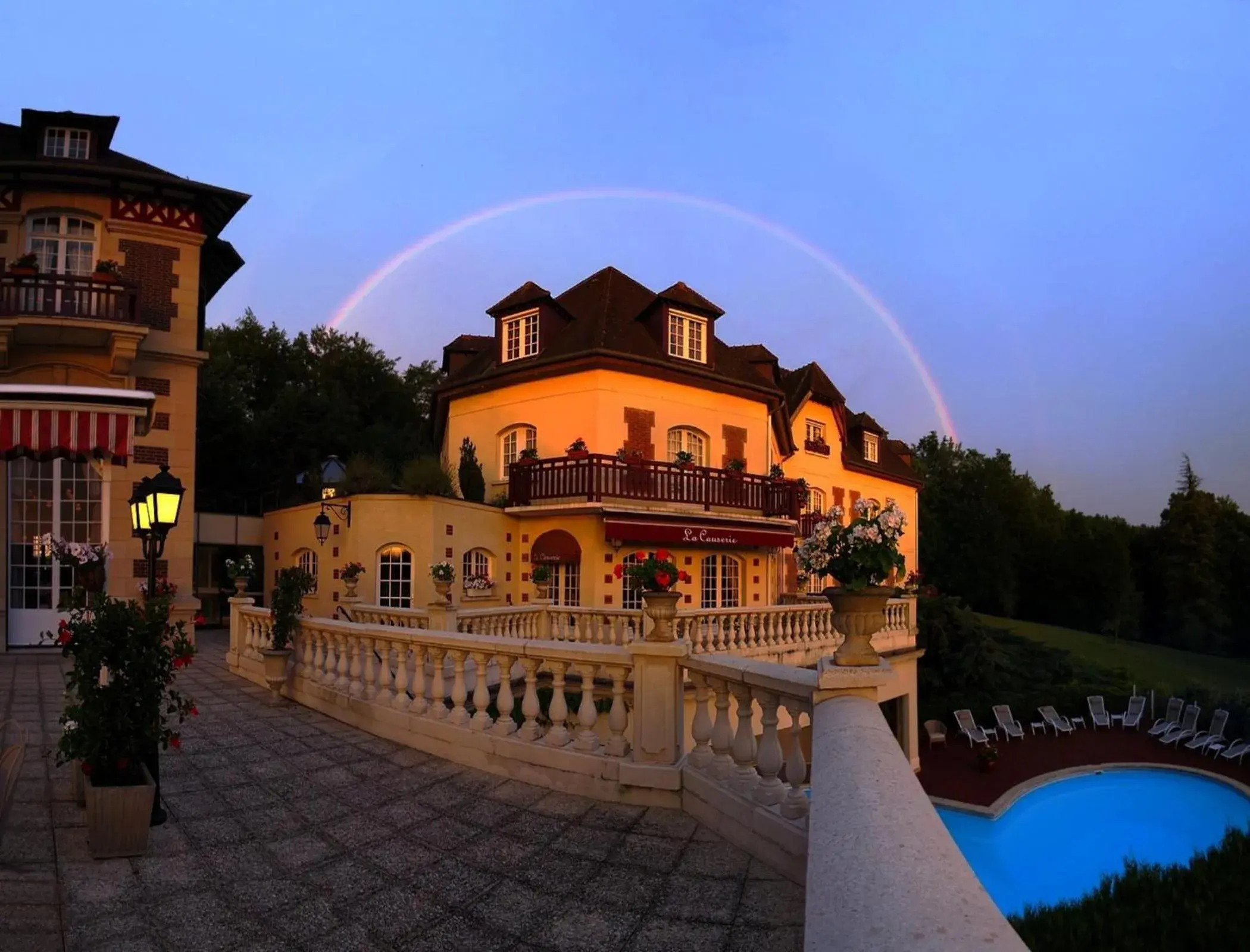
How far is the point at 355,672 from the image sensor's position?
877 centimetres

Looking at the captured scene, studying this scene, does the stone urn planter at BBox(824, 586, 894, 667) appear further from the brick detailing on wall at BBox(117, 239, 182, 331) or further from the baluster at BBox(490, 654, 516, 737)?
the brick detailing on wall at BBox(117, 239, 182, 331)

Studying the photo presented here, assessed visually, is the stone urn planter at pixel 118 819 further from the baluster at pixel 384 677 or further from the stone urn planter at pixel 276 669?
the stone urn planter at pixel 276 669

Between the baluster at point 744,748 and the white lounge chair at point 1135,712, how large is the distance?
27.4 metres

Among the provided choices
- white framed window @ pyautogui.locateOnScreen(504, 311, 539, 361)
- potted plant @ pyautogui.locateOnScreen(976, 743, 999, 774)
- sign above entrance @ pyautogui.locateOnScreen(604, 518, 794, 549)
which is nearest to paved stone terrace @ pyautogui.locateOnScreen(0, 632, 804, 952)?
sign above entrance @ pyautogui.locateOnScreen(604, 518, 794, 549)

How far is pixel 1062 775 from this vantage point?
69.3ft

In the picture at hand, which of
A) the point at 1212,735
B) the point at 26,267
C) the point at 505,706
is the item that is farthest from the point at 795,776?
the point at 1212,735

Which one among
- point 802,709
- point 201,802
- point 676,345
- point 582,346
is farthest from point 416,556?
point 802,709

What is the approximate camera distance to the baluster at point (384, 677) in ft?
26.8

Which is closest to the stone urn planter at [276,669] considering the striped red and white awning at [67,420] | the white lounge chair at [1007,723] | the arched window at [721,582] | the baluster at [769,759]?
the striped red and white awning at [67,420]

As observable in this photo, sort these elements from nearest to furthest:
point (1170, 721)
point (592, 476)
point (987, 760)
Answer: point (592, 476) → point (987, 760) → point (1170, 721)

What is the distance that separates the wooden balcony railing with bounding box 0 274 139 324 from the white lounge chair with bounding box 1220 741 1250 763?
2985cm

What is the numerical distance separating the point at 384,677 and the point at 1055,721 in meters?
25.6

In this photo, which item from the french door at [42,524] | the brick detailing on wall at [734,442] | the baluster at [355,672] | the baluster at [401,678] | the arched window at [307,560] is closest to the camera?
the baluster at [401,678]

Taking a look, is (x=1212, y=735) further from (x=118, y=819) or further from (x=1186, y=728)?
(x=118, y=819)
